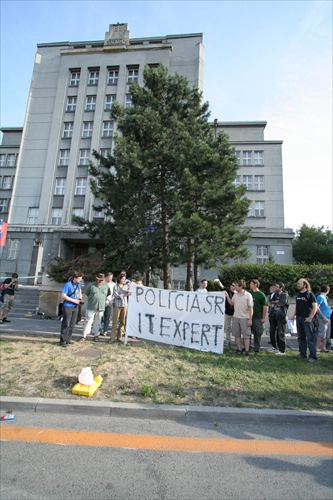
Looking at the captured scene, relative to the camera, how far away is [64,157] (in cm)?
3078

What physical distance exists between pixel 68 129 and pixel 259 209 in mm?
21731

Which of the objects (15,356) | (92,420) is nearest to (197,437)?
(92,420)

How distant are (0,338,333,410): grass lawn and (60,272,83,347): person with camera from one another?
300mm

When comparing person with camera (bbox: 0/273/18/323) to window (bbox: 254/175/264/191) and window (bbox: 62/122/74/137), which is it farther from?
window (bbox: 254/175/264/191)

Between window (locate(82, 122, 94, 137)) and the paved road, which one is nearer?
the paved road

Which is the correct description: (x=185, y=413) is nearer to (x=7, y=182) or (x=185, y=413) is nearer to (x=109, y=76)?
(x=109, y=76)

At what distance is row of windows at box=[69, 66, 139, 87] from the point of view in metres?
32.4

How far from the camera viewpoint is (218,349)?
720 centimetres

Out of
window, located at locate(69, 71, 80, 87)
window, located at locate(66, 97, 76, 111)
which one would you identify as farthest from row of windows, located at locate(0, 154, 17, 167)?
window, located at locate(69, 71, 80, 87)

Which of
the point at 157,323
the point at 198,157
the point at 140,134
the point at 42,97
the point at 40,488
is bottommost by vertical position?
the point at 40,488

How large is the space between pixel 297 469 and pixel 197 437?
113 cm

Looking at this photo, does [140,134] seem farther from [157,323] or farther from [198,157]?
[157,323]

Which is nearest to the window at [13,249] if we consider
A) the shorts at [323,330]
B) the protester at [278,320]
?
the protester at [278,320]

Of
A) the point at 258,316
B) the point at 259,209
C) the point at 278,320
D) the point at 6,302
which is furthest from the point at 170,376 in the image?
the point at 259,209
